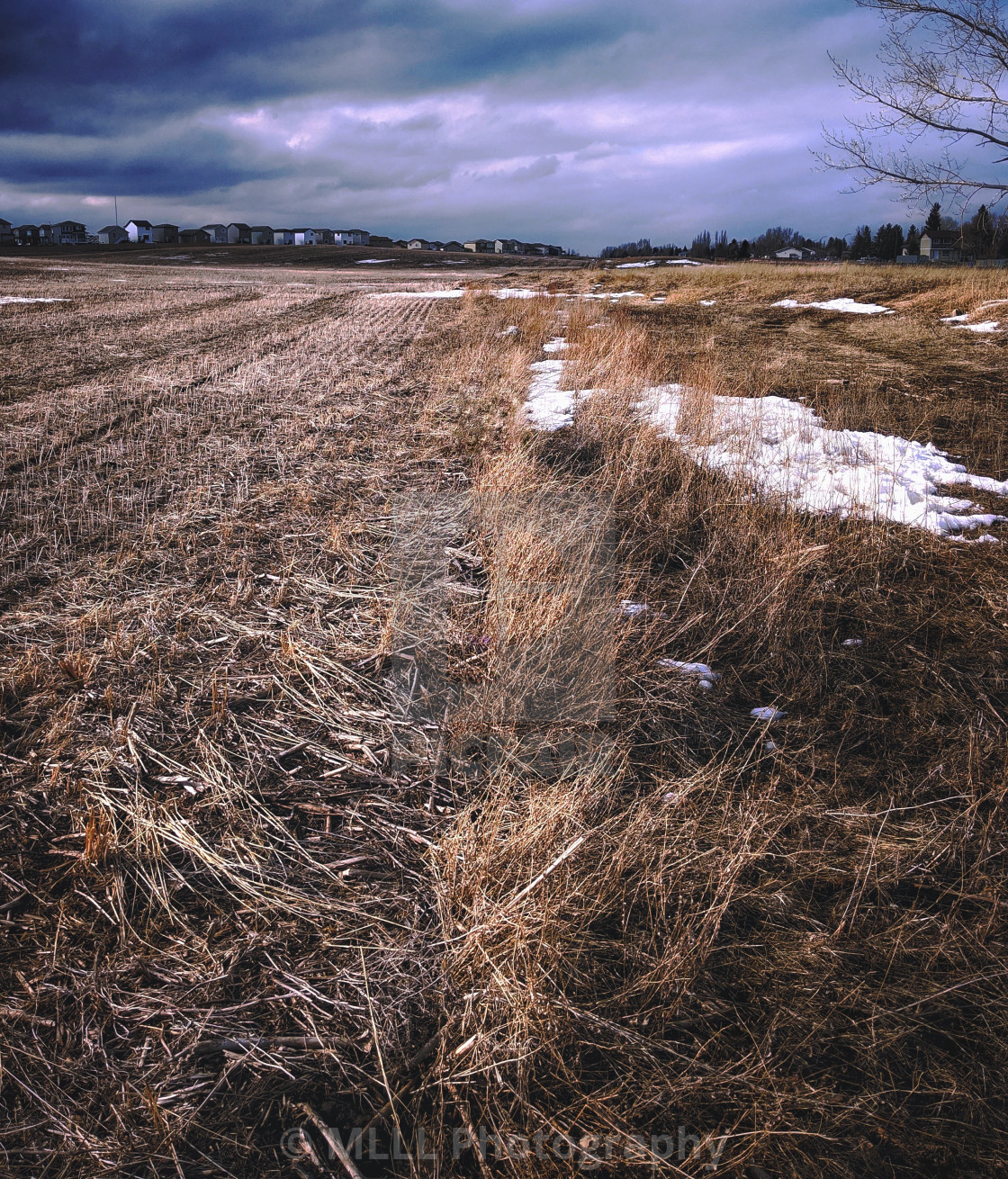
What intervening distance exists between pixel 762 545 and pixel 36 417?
7003 mm

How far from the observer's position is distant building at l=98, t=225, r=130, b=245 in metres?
97.0

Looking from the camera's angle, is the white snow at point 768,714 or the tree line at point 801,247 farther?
the tree line at point 801,247

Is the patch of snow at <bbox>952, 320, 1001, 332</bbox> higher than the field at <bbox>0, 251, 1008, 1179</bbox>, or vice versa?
the patch of snow at <bbox>952, 320, 1001, 332</bbox>

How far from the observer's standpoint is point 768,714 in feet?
9.04

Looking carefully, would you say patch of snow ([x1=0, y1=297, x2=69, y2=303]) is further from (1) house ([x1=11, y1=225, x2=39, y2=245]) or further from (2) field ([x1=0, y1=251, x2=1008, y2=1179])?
(1) house ([x1=11, y1=225, x2=39, y2=245])

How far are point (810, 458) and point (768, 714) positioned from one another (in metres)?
3.99

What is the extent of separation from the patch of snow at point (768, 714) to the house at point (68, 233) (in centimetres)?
11867

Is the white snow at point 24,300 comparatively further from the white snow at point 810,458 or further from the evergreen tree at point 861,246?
the evergreen tree at point 861,246

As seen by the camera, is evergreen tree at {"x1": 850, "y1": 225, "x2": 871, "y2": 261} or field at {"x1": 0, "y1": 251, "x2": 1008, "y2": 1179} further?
evergreen tree at {"x1": 850, "y1": 225, "x2": 871, "y2": 261}

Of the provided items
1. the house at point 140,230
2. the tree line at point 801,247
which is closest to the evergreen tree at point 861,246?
the tree line at point 801,247

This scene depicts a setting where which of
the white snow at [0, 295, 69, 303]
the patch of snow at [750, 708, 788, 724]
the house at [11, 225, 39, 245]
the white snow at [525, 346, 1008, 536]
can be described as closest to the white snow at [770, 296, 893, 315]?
the white snow at [525, 346, 1008, 536]

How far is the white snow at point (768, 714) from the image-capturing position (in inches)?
108

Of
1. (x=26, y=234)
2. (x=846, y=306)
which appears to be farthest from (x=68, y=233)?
(x=846, y=306)

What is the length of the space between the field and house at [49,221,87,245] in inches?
4591
